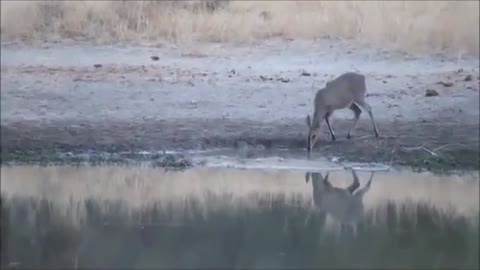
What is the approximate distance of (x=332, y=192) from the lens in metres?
13.3

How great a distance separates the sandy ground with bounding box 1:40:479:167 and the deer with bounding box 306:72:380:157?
0.21 meters

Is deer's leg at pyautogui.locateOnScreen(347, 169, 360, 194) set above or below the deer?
below

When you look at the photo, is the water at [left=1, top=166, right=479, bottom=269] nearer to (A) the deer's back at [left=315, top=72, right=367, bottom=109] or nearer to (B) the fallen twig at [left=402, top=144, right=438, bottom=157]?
(B) the fallen twig at [left=402, top=144, right=438, bottom=157]

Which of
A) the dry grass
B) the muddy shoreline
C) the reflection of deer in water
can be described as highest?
the dry grass

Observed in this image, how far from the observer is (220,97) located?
1691cm

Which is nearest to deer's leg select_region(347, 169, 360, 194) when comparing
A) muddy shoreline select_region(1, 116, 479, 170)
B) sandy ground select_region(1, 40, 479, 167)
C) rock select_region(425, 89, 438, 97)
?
muddy shoreline select_region(1, 116, 479, 170)

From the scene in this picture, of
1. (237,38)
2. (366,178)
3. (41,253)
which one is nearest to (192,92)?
(237,38)

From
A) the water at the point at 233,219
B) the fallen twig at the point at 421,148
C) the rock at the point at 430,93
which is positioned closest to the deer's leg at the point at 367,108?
the fallen twig at the point at 421,148

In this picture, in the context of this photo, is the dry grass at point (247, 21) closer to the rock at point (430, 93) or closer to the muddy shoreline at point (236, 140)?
the rock at point (430, 93)

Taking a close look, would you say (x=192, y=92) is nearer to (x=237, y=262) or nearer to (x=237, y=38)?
(x=237, y=38)

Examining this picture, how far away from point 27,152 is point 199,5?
3310 millimetres

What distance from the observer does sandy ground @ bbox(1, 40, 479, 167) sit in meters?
16.1

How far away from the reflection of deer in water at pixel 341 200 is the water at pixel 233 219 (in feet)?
0.04

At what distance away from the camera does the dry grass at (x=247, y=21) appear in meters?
17.3
